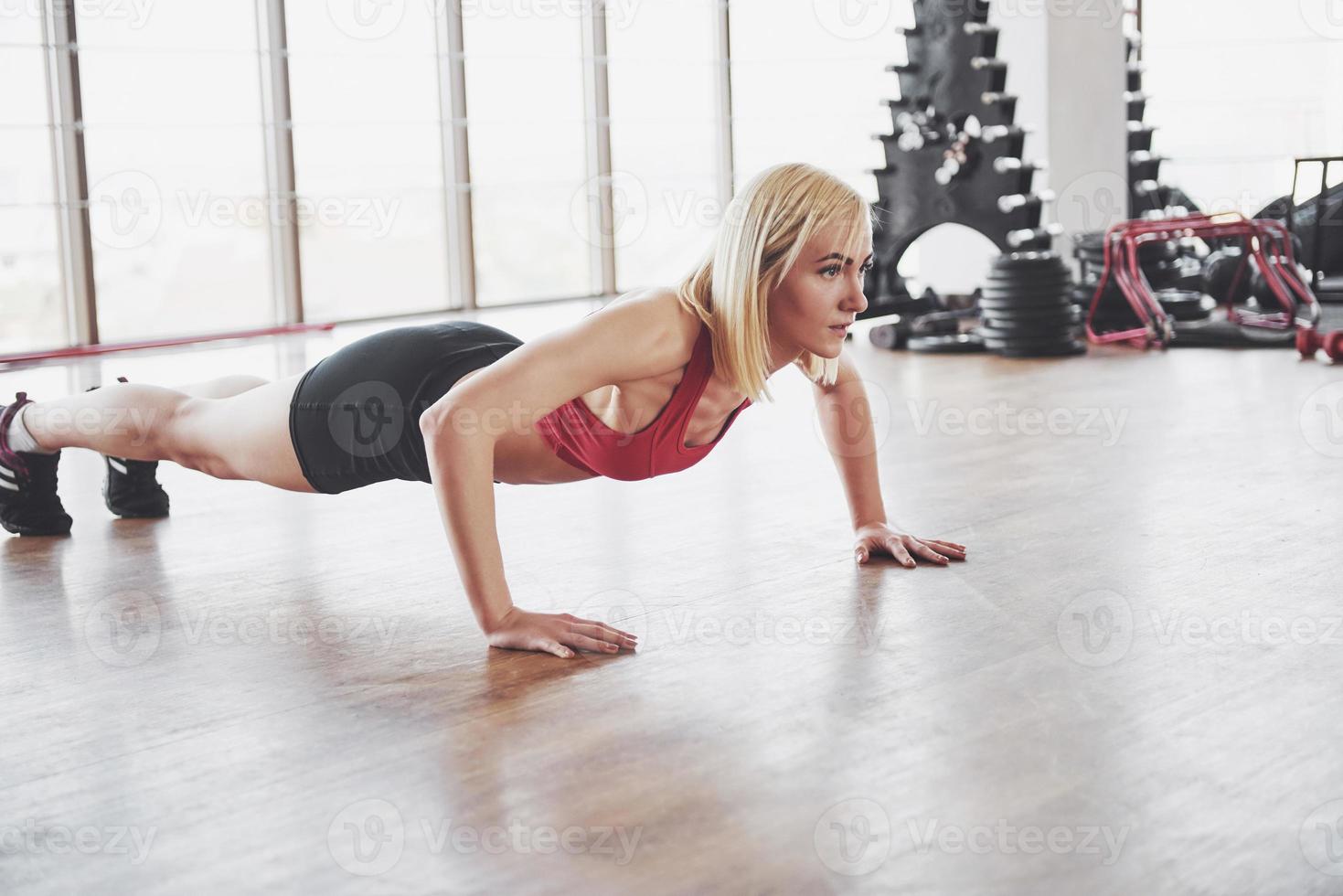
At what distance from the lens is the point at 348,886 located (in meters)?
1.14

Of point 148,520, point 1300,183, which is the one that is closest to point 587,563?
point 148,520

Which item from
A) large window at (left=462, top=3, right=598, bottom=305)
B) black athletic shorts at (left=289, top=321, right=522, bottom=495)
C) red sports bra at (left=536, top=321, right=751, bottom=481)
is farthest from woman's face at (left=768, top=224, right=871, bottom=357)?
large window at (left=462, top=3, right=598, bottom=305)

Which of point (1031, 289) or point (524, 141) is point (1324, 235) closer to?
point (1031, 289)

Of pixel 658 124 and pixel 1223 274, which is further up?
pixel 658 124

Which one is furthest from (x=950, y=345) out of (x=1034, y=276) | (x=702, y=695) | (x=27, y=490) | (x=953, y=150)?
(x=702, y=695)

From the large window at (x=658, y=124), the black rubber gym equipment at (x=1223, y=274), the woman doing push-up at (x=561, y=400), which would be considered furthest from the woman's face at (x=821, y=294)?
the large window at (x=658, y=124)

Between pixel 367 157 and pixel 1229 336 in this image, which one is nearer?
pixel 1229 336

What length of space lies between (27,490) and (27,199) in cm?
408

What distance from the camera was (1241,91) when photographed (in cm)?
824

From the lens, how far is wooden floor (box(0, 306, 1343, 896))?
3.90 ft

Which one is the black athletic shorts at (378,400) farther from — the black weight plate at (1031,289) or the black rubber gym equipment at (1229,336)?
the black rubber gym equipment at (1229,336)

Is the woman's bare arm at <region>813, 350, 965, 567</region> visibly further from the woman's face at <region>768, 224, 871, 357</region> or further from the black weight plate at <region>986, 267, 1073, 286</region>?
the black weight plate at <region>986, 267, 1073, 286</region>

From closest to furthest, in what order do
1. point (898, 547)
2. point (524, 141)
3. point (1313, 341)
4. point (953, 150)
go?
point (898, 547), point (1313, 341), point (953, 150), point (524, 141)

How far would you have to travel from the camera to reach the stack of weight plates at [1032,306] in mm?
4992
